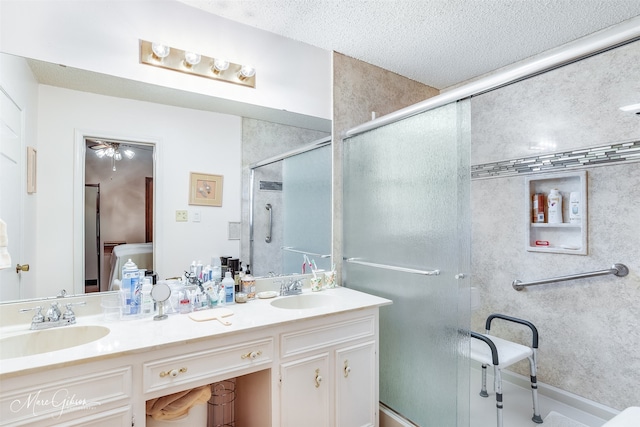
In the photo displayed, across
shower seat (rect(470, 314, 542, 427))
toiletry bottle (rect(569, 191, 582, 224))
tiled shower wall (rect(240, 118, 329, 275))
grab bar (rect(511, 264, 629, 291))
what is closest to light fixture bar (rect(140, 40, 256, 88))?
tiled shower wall (rect(240, 118, 329, 275))

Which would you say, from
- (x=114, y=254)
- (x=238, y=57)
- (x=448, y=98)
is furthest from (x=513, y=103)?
(x=114, y=254)

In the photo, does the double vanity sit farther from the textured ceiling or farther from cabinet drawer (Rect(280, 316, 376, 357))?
the textured ceiling

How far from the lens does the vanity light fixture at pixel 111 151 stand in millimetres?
1578

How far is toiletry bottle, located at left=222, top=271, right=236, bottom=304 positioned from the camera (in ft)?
5.75

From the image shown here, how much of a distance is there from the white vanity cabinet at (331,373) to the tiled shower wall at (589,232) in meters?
1.46

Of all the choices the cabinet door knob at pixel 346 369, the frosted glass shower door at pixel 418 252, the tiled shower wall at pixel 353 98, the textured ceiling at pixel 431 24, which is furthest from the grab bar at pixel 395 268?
the textured ceiling at pixel 431 24

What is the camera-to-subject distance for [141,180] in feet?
5.50

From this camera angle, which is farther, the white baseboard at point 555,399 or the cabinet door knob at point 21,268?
the white baseboard at point 555,399

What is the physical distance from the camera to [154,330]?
132cm

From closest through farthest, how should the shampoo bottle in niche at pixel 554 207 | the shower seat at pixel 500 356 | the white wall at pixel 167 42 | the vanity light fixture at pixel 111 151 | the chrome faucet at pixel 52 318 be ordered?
1. the chrome faucet at pixel 52 318
2. the white wall at pixel 167 42
3. the vanity light fixture at pixel 111 151
4. the shower seat at pixel 500 356
5. the shampoo bottle in niche at pixel 554 207

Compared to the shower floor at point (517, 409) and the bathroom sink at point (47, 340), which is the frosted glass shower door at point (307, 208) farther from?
the shower floor at point (517, 409)

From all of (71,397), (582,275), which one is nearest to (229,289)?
(71,397)

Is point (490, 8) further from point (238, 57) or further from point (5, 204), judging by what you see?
point (5, 204)

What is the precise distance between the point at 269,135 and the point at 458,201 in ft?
3.96
